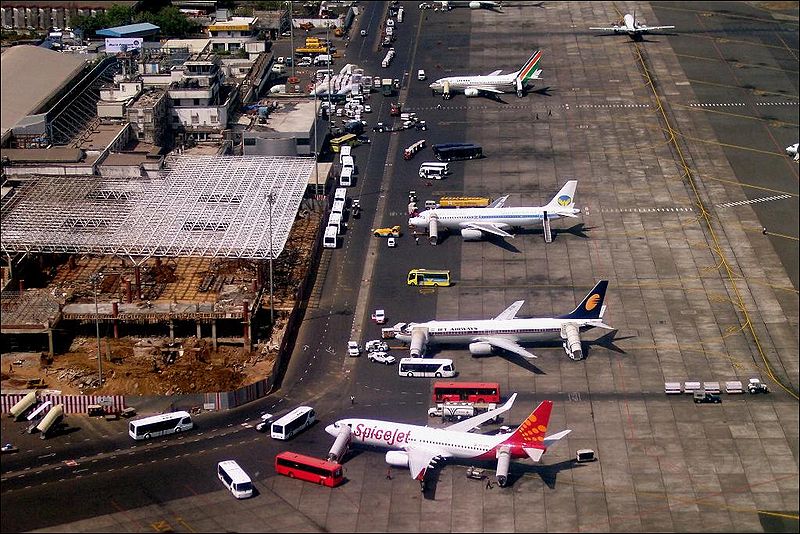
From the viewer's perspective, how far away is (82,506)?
11800 centimetres

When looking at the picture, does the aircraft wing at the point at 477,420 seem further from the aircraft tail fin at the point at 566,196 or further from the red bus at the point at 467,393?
the aircraft tail fin at the point at 566,196

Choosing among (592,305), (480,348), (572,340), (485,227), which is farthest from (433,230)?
(572,340)

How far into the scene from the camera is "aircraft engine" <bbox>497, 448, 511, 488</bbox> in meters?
119

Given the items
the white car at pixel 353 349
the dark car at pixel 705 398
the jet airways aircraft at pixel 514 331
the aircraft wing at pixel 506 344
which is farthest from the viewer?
the white car at pixel 353 349

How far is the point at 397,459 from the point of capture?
12306 cm

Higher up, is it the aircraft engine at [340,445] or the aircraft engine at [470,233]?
the aircraft engine at [340,445]

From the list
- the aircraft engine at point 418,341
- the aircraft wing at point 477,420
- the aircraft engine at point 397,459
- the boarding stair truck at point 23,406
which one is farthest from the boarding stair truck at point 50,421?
the aircraft wing at point 477,420

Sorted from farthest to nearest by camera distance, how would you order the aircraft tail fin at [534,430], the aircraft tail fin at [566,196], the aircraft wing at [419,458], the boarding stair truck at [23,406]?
the aircraft tail fin at [566,196] → the boarding stair truck at [23,406] → the aircraft wing at [419,458] → the aircraft tail fin at [534,430]

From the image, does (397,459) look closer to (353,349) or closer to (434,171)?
(353,349)

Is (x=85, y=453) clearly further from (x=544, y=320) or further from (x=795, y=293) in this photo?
(x=795, y=293)

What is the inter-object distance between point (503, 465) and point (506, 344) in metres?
25.0

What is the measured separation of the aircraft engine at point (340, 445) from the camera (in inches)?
4870

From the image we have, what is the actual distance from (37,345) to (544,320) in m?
55.1

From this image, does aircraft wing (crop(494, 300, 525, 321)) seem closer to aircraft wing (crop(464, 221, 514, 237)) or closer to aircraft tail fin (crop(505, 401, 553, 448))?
aircraft wing (crop(464, 221, 514, 237))
